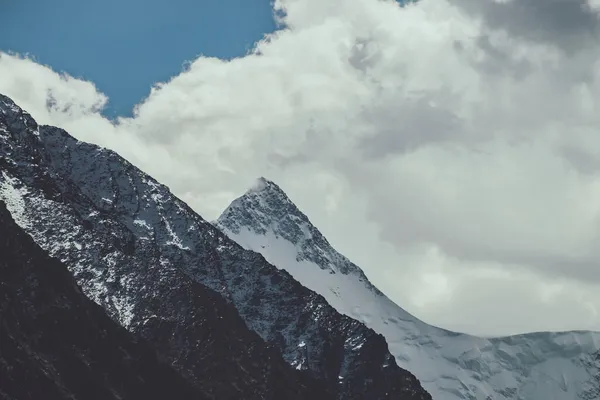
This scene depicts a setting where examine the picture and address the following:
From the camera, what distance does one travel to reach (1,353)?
19950 cm

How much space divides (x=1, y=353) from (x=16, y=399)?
804 centimetres

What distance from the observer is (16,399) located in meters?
196
